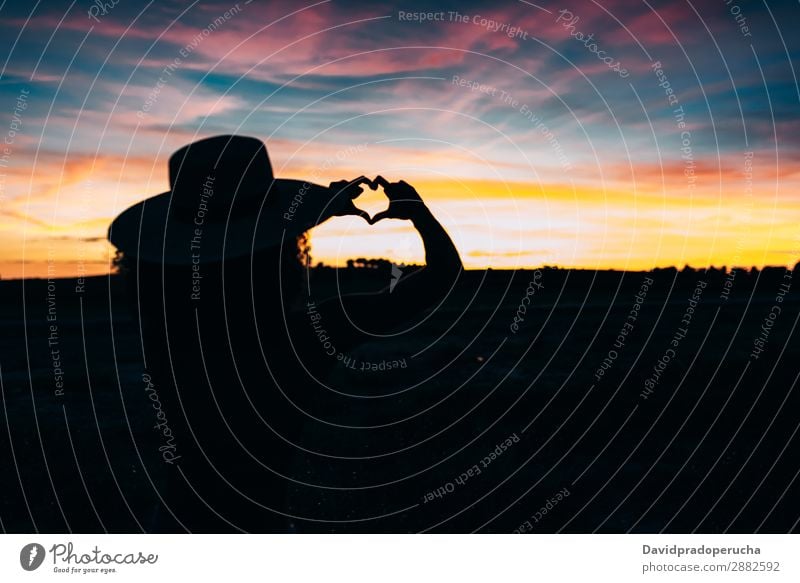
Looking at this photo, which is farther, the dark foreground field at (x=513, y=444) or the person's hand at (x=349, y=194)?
the dark foreground field at (x=513, y=444)

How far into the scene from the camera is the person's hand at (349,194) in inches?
135

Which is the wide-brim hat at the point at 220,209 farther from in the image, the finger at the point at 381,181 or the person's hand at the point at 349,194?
the finger at the point at 381,181

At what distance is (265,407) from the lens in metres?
3.29

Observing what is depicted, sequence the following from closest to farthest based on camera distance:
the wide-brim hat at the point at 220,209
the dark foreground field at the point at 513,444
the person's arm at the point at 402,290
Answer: the person's arm at the point at 402,290 → the wide-brim hat at the point at 220,209 → the dark foreground field at the point at 513,444

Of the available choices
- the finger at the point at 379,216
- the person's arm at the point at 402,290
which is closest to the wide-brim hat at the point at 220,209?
the finger at the point at 379,216

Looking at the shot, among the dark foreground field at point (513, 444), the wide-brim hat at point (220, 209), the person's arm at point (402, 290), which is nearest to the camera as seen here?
the person's arm at point (402, 290)

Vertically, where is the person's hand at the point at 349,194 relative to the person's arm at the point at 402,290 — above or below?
above

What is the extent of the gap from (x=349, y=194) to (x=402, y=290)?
56 cm

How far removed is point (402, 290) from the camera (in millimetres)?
3352

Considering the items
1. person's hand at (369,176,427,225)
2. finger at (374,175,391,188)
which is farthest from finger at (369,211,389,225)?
finger at (374,175,391,188)

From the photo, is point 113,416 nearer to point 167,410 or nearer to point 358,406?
point 358,406

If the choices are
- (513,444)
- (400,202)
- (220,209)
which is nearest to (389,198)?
(400,202)

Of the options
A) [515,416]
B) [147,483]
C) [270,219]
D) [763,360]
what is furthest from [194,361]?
[763,360]

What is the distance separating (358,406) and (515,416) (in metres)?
3.95
